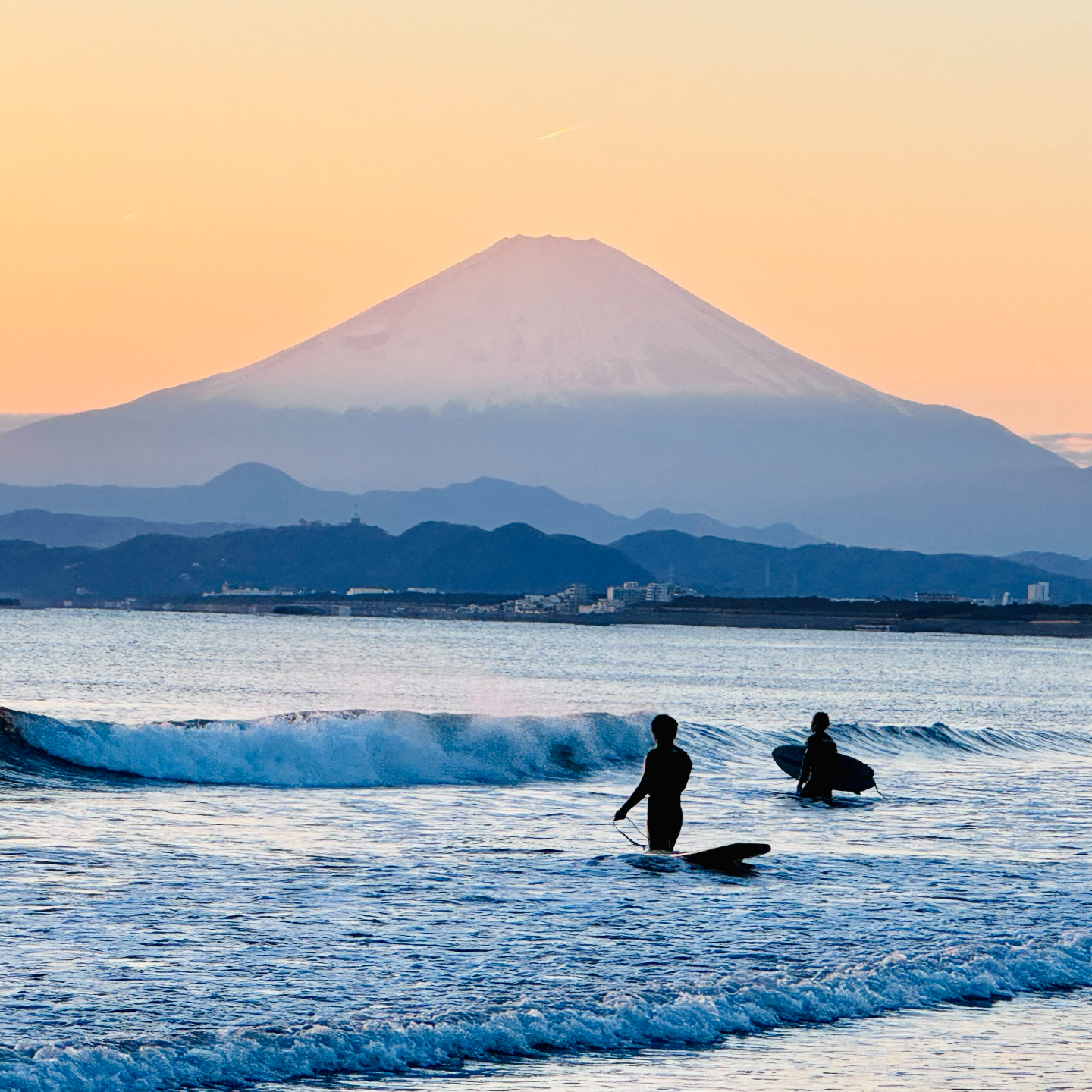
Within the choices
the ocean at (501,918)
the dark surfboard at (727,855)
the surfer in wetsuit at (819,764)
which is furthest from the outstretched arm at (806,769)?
the dark surfboard at (727,855)

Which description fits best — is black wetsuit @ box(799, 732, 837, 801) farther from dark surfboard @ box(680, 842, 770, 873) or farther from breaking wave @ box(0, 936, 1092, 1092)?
breaking wave @ box(0, 936, 1092, 1092)

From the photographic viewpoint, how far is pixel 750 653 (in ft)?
493

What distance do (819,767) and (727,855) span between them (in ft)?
27.3

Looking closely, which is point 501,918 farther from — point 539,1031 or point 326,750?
point 326,750

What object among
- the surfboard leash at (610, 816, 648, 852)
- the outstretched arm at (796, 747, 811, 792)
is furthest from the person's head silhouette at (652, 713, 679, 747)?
the outstretched arm at (796, 747, 811, 792)

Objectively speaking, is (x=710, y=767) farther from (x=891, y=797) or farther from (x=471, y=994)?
(x=471, y=994)

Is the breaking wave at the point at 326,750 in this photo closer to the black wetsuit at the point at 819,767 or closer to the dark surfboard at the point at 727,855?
the black wetsuit at the point at 819,767

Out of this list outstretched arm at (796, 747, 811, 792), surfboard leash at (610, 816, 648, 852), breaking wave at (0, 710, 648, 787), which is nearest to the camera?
surfboard leash at (610, 816, 648, 852)

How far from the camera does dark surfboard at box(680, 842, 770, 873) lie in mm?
18672

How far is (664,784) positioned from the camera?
1884cm

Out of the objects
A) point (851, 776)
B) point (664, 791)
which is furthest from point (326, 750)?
point (664, 791)

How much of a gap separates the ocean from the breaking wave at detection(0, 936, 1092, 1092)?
0.08ft

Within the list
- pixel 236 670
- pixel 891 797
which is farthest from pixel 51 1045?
pixel 236 670

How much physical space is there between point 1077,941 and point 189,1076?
887 cm
